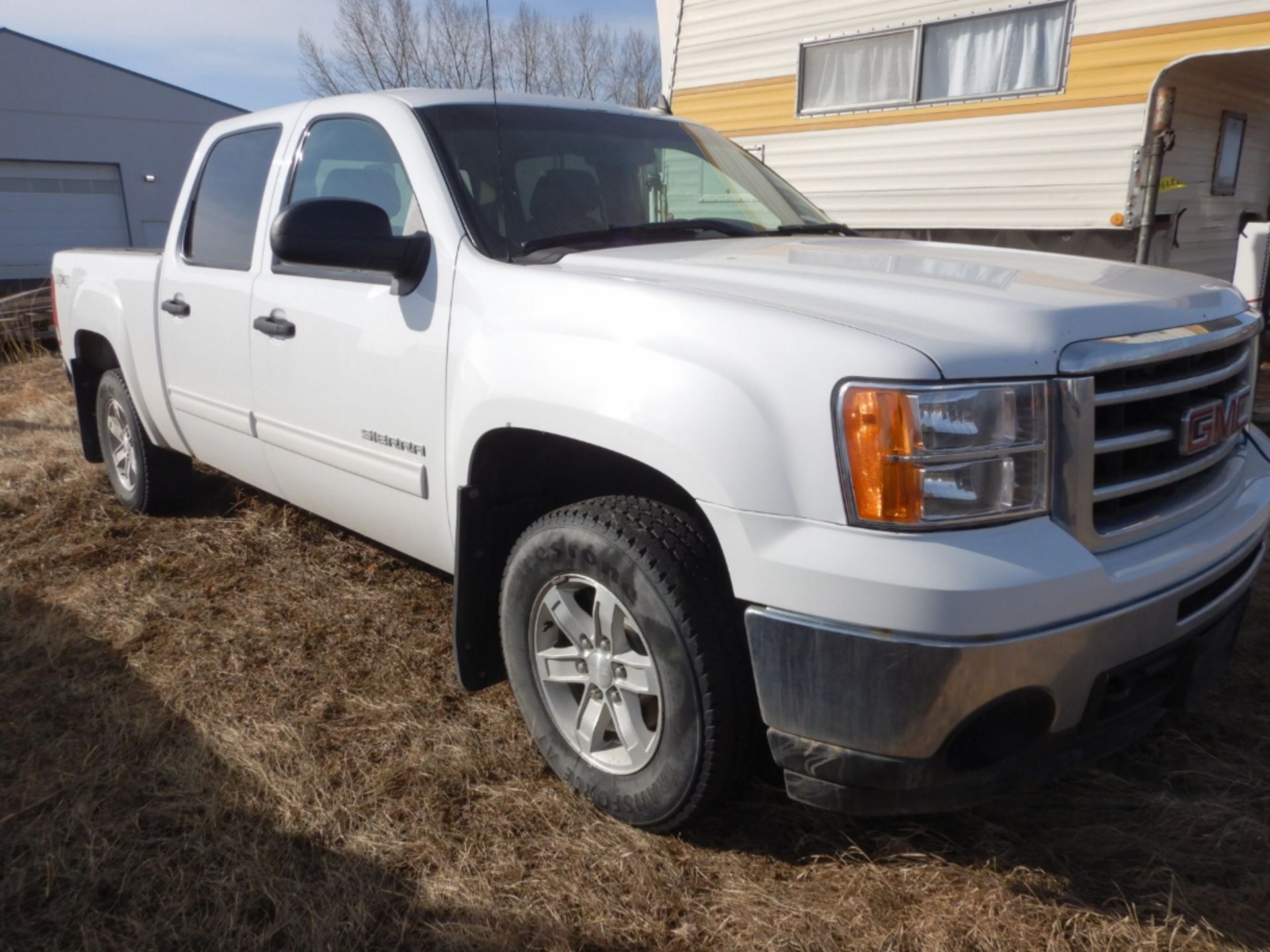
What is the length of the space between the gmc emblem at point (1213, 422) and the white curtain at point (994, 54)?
5600 mm

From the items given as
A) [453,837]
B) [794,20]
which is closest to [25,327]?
[794,20]

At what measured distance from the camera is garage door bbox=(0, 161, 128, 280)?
68.5 ft

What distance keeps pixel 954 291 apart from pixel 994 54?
634cm

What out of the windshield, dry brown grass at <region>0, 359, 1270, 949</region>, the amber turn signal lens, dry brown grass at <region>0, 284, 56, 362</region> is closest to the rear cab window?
the windshield

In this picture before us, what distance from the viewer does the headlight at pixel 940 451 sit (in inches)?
70.1

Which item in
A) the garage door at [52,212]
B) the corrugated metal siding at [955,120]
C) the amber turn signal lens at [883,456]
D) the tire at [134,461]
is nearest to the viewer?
the amber turn signal lens at [883,456]

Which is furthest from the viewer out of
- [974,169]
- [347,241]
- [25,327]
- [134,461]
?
[25,327]

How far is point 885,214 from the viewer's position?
8.25m

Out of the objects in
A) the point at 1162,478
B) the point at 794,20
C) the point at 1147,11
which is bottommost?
the point at 1162,478

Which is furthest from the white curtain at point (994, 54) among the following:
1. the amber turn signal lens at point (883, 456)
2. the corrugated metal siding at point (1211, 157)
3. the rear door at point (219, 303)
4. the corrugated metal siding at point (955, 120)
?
the amber turn signal lens at point (883, 456)

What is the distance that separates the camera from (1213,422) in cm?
222

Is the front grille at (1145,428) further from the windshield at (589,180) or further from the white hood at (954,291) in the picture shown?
the windshield at (589,180)

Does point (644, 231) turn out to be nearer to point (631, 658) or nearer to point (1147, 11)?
point (631, 658)

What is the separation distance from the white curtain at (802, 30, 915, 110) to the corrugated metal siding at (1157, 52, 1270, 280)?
198cm
